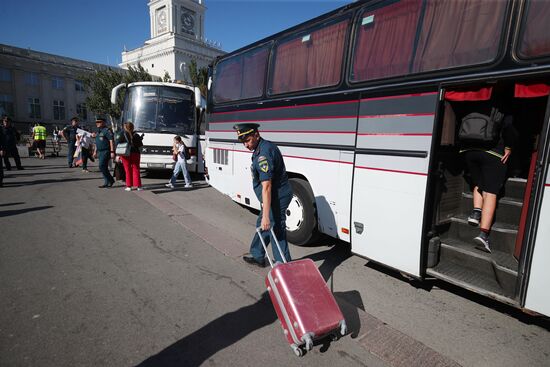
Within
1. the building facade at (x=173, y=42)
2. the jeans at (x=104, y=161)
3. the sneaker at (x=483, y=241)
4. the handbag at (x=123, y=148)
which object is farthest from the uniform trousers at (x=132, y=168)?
the building facade at (x=173, y=42)

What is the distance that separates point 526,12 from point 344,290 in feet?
10.1

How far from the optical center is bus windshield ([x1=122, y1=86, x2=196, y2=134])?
33.5ft

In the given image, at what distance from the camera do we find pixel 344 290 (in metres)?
3.58

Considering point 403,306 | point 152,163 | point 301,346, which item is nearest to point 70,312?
point 301,346

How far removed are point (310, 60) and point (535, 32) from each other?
8.61 feet

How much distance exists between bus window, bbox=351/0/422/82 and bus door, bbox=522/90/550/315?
57.8 inches

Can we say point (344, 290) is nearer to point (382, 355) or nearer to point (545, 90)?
point (382, 355)

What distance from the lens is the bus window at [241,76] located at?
5.46m

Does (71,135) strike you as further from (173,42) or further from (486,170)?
(173,42)

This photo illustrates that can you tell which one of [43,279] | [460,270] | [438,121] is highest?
[438,121]

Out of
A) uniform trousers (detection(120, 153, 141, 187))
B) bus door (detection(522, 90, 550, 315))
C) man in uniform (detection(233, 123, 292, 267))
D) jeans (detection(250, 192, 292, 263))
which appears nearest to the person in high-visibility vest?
uniform trousers (detection(120, 153, 141, 187))

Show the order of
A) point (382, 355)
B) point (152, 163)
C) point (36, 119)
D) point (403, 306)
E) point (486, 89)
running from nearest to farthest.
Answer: point (382, 355), point (486, 89), point (403, 306), point (152, 163), point (36, 119)

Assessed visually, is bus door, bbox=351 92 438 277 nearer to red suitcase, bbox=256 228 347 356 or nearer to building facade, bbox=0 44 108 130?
red suitcase, bbox=256 228 347 356

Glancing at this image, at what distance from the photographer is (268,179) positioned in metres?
3.27
